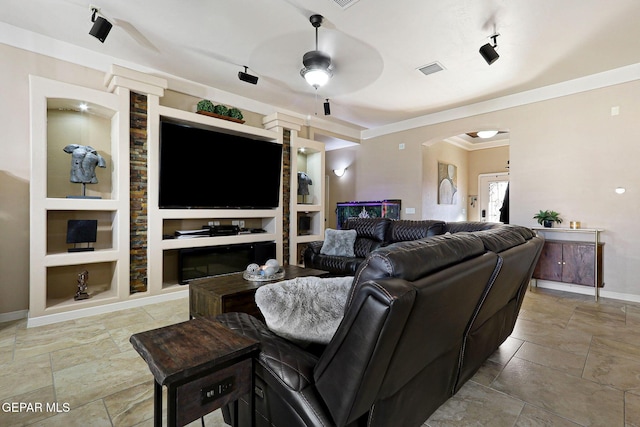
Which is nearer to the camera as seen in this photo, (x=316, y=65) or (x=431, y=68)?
(x=316, y=65)

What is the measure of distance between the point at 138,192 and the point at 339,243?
2.68m

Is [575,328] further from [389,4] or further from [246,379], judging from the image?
[389,4]

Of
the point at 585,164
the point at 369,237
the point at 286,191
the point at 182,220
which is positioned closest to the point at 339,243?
the point at 369,237

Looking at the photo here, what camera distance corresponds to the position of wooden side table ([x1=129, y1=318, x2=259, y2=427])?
0.91 metres

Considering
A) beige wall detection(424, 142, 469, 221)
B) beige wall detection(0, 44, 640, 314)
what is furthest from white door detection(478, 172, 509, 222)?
beige wall detection(0, 44, 640, 314)

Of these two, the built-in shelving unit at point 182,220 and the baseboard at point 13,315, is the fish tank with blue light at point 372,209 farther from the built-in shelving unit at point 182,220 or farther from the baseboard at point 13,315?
the baseboard at point 13,315

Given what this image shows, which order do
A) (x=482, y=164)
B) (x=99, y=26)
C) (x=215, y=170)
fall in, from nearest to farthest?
(x=99, y=26) < (x=215, y=170) < (x=482, y=164)

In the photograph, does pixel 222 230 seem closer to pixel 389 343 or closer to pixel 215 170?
pixel 215 170

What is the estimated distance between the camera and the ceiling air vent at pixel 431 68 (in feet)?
12.0

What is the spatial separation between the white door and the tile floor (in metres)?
4.74

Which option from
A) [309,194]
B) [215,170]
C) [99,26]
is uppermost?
[99,26]

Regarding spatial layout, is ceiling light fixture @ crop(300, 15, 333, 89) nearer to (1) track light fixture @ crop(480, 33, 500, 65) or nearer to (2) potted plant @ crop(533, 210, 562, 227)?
(1) track light fixture @ crop(480, 33, 500, 65)

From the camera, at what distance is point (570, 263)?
3973 millimetres

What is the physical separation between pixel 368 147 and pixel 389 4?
4.14 meters
